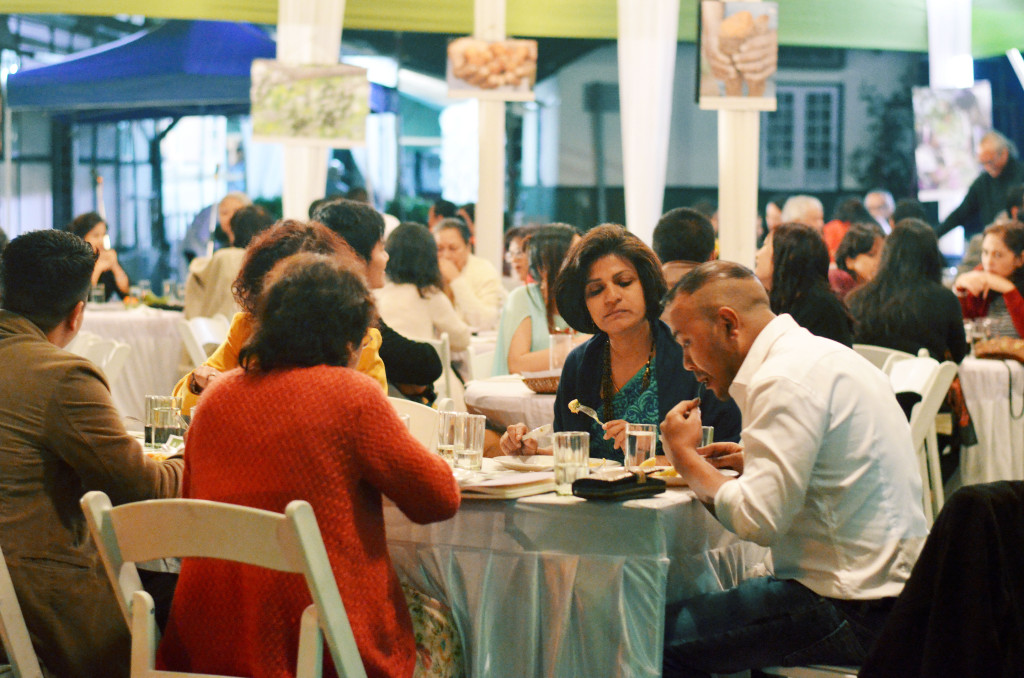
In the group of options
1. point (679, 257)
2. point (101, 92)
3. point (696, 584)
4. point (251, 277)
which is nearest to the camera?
point (696, 584)

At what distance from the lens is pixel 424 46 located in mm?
11219

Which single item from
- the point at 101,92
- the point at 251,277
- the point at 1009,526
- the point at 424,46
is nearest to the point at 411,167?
the point at 424,46

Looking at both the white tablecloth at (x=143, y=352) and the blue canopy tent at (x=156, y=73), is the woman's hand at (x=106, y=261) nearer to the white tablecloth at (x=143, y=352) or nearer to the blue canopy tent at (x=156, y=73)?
the white tablecloth at (x=143, y=352)

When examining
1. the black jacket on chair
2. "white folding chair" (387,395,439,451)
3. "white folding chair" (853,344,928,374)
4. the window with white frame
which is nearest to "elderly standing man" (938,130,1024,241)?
the window with white frame

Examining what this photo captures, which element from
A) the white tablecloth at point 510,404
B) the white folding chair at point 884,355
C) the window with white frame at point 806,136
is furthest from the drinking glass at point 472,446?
the window with white frame at point 806,136

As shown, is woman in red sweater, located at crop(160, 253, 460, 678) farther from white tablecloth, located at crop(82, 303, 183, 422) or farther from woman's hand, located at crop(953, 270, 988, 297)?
white tablecloth, located at crop(82, 303, 183, 422)

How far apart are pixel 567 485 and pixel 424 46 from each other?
9322 millimetres

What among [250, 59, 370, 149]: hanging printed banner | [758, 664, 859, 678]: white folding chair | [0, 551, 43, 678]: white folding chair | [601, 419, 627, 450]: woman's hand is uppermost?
[250, 59, 370, 149]: hanging printed banner

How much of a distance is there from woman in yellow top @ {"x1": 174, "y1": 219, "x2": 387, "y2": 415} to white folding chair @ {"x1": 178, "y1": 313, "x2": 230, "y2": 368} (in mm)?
2164

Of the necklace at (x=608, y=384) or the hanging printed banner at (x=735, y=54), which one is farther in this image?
the hanging printed banner at (x=735, y=54)

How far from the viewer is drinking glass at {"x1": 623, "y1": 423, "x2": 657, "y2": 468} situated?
2.65m

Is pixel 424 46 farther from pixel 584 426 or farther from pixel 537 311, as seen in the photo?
pixel 584 426

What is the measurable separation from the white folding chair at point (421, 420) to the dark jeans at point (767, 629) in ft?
3.52

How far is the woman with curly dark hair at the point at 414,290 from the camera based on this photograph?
213 inches
